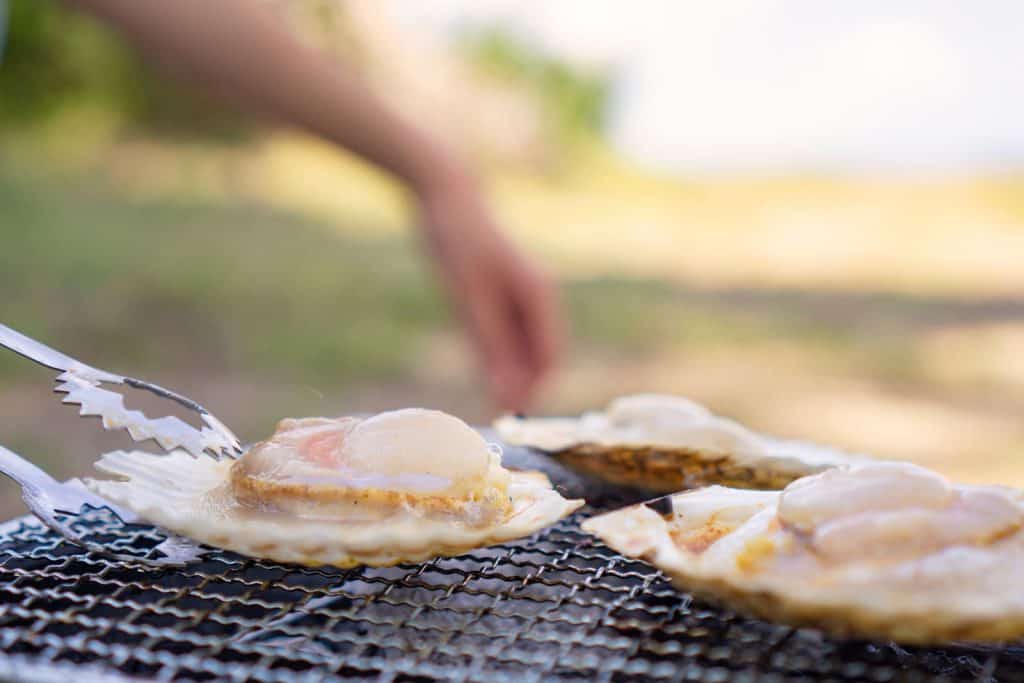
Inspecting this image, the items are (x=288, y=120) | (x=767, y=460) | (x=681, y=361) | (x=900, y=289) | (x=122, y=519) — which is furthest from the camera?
(x=900, y=289)

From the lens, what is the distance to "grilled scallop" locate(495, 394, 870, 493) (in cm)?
159

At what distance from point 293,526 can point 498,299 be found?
1.09 metres

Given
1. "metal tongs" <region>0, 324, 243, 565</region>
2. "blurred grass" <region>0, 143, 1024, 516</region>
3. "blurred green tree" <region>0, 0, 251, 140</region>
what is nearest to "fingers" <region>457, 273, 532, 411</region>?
"metal tongs" <region>0, 324, 243, 565</region>

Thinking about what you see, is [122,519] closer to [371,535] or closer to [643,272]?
[371,535]

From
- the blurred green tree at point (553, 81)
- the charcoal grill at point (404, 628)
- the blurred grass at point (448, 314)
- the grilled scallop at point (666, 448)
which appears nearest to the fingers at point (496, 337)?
the grilled scallop at point (666, 448)

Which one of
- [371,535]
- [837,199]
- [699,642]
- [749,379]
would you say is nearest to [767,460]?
[699,642]

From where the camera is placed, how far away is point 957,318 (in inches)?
324

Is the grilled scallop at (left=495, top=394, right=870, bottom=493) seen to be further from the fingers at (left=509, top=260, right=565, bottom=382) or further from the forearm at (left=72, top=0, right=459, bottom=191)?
the forearm at (left=72, top=0, right=459, bottom=191)

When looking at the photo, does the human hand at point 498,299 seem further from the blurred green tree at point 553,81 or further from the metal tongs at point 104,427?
the blurred green tree at point 553,81

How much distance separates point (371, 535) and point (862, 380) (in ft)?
19.8

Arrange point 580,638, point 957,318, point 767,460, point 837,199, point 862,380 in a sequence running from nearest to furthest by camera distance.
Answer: point 580,638 → point 767,460 → point 862,380 → point 957,318 → point 837,199

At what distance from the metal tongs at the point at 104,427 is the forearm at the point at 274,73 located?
1053mm

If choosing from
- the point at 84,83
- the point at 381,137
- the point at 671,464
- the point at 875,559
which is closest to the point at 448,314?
the point at 84,83

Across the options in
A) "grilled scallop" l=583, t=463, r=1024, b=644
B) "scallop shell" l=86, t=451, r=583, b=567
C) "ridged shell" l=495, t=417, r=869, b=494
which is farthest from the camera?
"ridged shell" l=495, t=417, r=869, b=494
